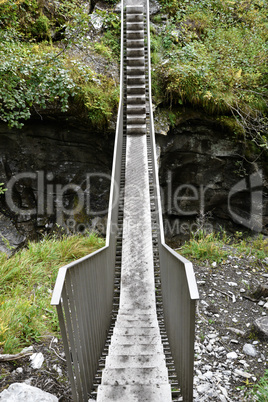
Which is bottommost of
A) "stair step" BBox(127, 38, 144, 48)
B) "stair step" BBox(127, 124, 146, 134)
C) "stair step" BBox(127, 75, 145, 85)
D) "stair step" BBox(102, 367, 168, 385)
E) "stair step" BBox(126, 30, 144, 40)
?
"stair step" BBox(102, 367, 168, 385)

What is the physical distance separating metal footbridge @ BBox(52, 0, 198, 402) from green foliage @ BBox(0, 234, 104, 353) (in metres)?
0.44

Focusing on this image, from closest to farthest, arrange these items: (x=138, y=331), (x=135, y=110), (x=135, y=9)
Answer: (x=138, y=331)
(x=135, y=110)
(x=135, y=9)

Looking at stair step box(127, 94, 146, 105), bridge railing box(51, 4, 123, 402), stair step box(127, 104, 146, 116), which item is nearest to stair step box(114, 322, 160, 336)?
bridge railing box(51, 4, 123, 402)

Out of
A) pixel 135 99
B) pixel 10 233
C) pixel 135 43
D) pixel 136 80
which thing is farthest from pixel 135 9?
pixel 10 233

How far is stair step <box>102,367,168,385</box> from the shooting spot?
2.37 meters

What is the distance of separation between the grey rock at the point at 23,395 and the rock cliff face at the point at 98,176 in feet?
21.1

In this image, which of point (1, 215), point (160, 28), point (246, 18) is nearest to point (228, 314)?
point (1, 215)

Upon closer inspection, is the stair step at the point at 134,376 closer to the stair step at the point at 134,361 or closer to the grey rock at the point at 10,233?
the stair step at the point at 134,361

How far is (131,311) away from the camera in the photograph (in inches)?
152

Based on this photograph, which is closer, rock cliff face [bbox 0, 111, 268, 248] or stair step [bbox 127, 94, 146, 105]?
stair step [bbox 127, 94, 146, 105]

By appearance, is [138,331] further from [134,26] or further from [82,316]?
[134,26]

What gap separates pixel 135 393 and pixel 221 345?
4.91 feet
